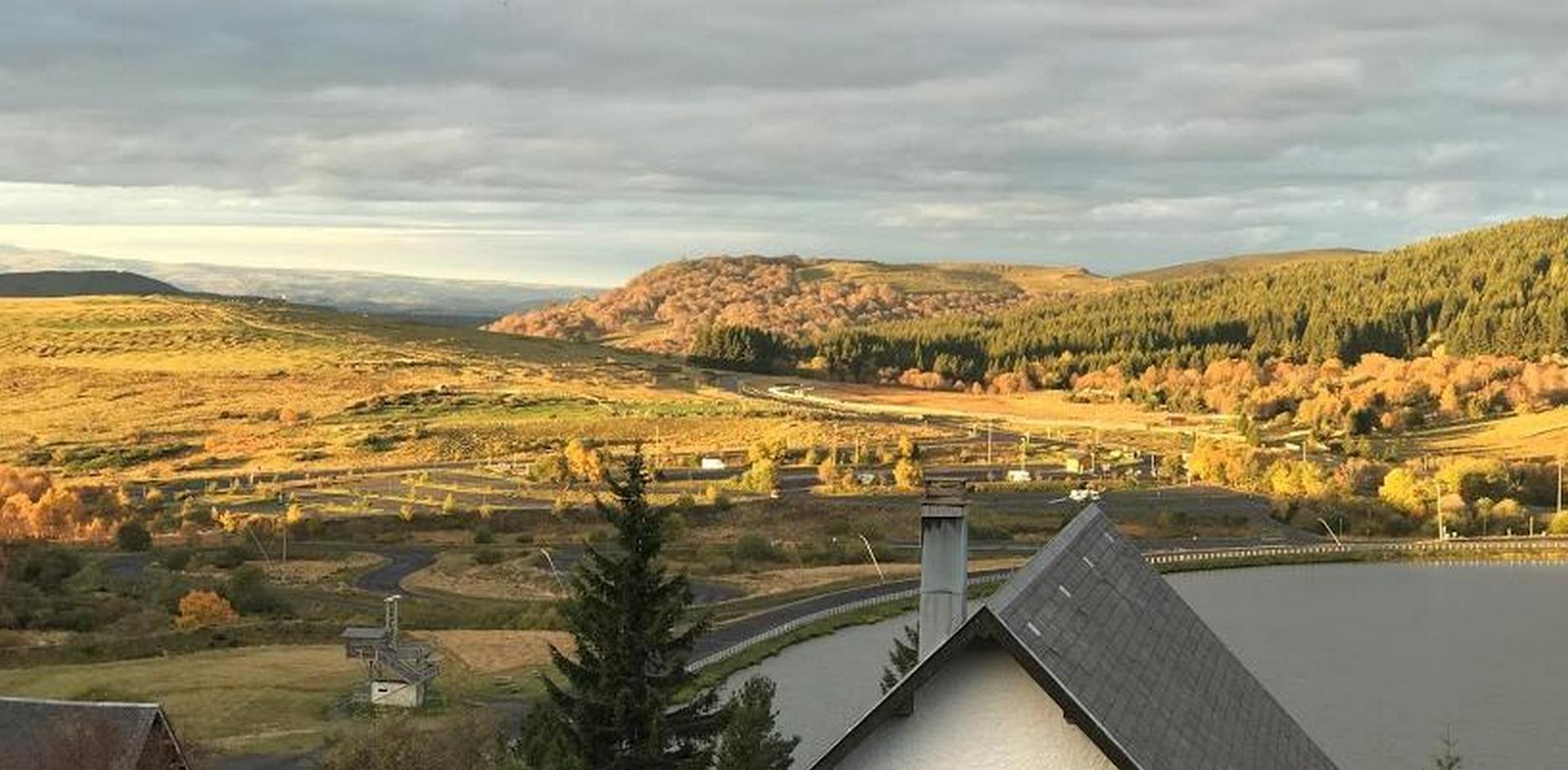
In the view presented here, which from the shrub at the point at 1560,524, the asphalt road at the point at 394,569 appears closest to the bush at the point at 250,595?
the asphalt road at the point at 394,569

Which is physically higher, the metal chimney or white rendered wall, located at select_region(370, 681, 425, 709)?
the metal chimney

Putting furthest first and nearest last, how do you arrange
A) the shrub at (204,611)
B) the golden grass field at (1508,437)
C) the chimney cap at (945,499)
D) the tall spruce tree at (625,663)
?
1. the golden grass field at (1508,437)
2. the shrub at (204,611)
3. the tall spruce tree at (625,663)
4. the chimney cap at (945,499)

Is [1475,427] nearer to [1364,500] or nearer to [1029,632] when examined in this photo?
[1364,500]

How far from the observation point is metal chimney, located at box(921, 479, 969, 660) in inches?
510

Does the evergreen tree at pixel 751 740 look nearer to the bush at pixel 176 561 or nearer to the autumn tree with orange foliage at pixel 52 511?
the bush at pixel 176 561

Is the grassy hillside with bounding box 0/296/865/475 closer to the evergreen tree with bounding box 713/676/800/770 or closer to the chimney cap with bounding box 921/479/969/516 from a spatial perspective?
the evergreen tree with bounding box 713/676/800/770

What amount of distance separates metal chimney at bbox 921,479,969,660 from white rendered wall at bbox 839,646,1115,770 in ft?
5.31

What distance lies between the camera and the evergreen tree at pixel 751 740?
752 inches

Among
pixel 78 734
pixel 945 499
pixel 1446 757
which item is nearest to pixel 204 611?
pixel 78 734

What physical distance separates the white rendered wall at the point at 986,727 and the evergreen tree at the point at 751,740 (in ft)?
19.6

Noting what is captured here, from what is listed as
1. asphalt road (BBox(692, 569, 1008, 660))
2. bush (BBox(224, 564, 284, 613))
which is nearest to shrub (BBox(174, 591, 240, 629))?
bush (BBox(224, 564, 284, 613))

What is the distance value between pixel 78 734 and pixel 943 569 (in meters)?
18.2

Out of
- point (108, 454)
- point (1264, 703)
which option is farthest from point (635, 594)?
point (108, 454)

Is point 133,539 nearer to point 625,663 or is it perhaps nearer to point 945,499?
point 625,663
